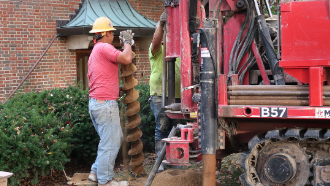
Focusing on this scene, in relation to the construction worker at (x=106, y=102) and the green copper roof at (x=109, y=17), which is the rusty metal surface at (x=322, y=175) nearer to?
the construction worker at (x=106, y=102)

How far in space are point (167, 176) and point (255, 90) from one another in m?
1.82

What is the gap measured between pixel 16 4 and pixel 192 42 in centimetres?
715

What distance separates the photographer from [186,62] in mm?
4449

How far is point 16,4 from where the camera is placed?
10.1 metres

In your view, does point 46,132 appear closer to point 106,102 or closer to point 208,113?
point 106,102

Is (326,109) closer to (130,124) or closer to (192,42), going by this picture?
(192,42)

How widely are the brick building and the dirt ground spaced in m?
4.22

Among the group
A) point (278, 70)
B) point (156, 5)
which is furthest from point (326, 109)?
point (156, 5)

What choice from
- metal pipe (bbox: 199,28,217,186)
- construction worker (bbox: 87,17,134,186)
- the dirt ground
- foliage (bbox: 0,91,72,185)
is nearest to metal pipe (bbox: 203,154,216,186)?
metal pipe (bbox: 199,28,217,186)

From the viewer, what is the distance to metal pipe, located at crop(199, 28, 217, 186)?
13.3ft

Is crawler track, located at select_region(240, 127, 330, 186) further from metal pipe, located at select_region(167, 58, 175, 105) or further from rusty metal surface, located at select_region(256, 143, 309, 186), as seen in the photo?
metal pipe, located at select_region(167, 58, 175, 105)

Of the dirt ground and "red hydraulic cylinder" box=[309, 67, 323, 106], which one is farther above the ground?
"red hydraulic cylinder" box=[309, 67, 323, 106]

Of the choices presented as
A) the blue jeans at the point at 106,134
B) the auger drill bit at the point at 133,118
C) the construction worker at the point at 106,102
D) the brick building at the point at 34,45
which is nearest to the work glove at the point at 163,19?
the construction worker at the point at 106,102

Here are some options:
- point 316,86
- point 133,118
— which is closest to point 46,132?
point 133,118
